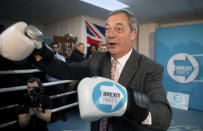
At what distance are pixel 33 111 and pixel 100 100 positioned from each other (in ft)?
5.13

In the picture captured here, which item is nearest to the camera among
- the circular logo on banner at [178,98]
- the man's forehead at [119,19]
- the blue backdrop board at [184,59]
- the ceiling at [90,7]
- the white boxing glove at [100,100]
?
the white boxing glove at [100,100]

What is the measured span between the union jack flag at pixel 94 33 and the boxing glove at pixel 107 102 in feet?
15.3

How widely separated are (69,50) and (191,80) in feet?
12.2

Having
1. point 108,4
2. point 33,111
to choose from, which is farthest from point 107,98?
point 108,4

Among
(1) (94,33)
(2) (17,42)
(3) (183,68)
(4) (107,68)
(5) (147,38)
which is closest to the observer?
(2) (17,42)

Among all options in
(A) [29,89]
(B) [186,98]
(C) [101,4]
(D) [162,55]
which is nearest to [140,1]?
(C) [101,4]

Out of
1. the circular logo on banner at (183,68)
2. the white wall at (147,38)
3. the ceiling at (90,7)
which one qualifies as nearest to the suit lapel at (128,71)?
the ceiling at (90,7)

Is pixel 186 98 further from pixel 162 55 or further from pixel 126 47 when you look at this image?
pixel 126 47

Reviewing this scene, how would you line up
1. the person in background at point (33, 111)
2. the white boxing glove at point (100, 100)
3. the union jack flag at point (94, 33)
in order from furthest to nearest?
1. the union jack flag at point (94, 33)
2. the person in background at point (33, 111)
3. the white boxing glove at point (100, 100)

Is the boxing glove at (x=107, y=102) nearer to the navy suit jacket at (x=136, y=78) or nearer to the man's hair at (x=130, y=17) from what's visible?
the navy suit jacket at (x=136, y=78)

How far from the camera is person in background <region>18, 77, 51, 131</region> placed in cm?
176

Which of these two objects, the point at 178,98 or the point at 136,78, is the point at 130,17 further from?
the point at 178,98

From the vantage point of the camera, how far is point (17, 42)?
74 centimetres

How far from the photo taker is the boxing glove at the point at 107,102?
2.04ft
